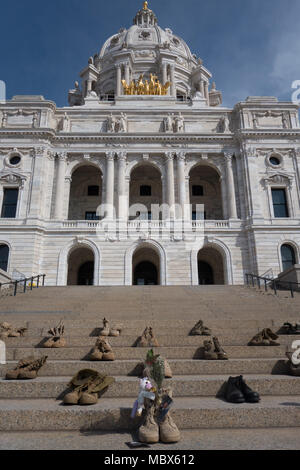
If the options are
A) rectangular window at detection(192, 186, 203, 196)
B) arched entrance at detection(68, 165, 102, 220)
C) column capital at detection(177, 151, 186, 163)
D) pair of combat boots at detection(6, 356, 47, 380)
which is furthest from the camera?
rectangular window at detection(192, 186, 203, 196)

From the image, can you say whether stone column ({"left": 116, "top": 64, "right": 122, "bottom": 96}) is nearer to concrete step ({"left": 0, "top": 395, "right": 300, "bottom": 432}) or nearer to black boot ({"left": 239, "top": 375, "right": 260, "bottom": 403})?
black boot ({"left": 239, "top": 375, "right": 260, "bottom": 403})

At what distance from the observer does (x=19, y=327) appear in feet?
31.8

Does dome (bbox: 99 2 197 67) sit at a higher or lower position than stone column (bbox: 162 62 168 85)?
higher

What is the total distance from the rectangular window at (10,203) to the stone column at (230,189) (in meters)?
19.3

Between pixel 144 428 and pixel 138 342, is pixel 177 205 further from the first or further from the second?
pixel 144 428

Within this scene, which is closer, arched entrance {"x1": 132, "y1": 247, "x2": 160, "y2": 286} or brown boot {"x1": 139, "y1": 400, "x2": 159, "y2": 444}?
brown boot {"x1": 139, "y1": 400, "x2": 159, "y2": 444}

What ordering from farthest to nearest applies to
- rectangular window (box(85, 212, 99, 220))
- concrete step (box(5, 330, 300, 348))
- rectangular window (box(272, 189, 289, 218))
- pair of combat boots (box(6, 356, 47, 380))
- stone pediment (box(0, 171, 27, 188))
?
rectangular window (box(85, 212, 99, 220)), rectangular window (box(272, 189, 289, 218)), stone pediment (box(0, 171, 27, 188)), concrete step (box(5, 330, 300, 348)), pair of combat boots (box(6, 356, 47, 380))

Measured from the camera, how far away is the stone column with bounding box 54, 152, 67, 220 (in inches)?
1087

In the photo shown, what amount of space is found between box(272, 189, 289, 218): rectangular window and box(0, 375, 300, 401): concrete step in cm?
2376

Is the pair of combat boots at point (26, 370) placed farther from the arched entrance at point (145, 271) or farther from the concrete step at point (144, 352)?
the arched entrance at point (145, 271)

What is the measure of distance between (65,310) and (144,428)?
32.0ft

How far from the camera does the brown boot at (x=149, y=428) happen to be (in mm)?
4293

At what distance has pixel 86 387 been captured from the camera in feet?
18.7

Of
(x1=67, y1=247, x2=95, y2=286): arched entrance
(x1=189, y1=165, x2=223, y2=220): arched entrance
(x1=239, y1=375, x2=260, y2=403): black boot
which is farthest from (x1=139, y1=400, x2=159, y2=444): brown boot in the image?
(x1=189, y1=165, x2=223, y2=220): arched entrance
